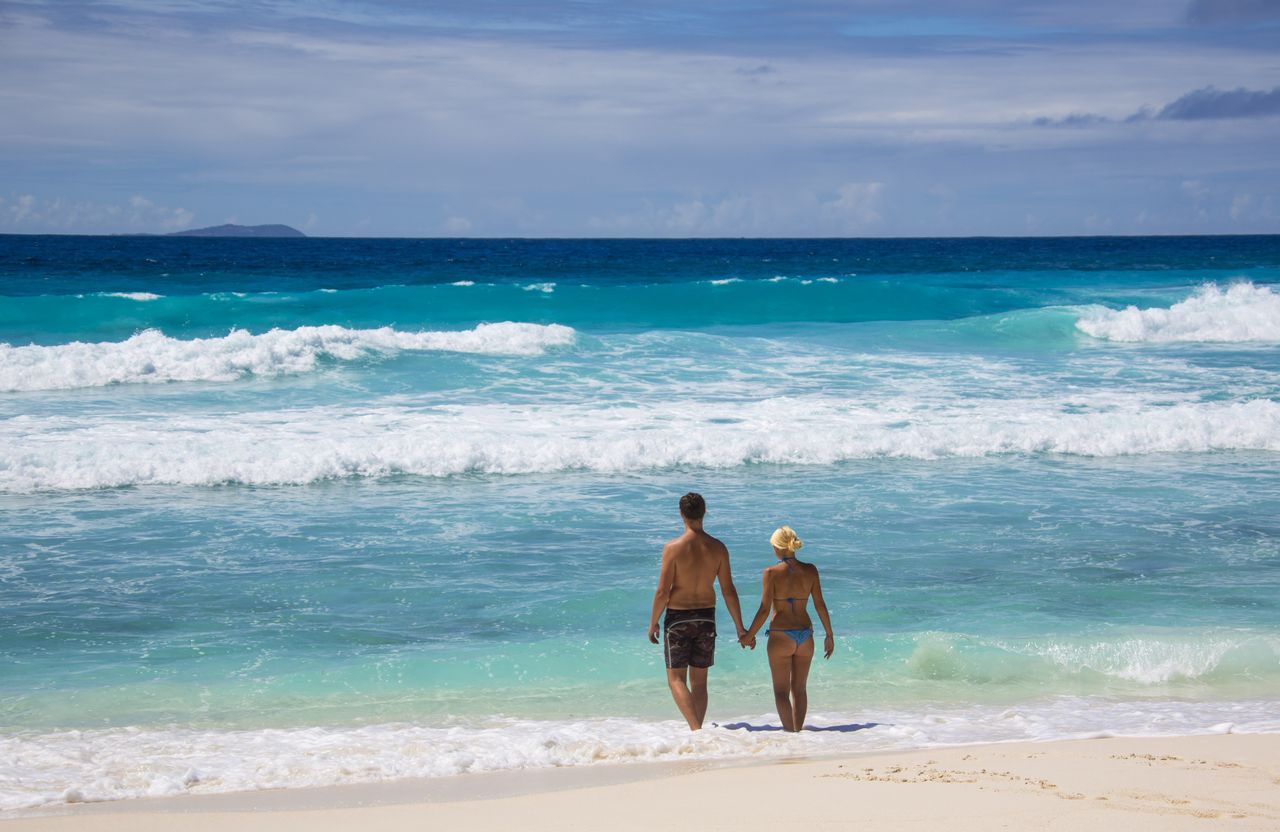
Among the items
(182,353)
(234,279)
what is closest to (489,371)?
(182,353)

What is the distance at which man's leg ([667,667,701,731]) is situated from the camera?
244 inches

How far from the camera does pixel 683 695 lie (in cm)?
627

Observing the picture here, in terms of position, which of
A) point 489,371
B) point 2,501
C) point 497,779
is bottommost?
point 497,779

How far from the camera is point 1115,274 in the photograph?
5284 cm

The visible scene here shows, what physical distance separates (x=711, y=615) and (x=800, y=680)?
61cm

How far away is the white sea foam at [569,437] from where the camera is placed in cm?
1266

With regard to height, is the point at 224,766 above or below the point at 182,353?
below

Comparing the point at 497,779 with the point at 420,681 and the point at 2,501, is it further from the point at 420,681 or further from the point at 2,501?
the point at 2,501

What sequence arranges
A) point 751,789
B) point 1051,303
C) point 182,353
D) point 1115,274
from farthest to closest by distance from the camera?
point 1115,274, point 1051,303, point 182,353, point 751,789

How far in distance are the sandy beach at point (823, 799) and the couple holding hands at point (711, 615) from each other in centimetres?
62

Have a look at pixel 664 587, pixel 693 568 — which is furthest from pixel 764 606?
pixel 664 587

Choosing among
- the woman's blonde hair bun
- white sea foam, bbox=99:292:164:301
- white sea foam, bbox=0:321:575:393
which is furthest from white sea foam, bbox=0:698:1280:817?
white sea foam, bbox=99:292:164:301

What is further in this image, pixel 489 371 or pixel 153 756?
pixel 489 371

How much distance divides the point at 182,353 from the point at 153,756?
15.8 meters
